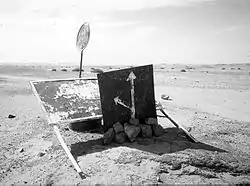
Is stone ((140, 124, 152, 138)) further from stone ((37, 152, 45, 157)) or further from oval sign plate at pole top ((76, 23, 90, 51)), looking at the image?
oval sign plate at pole top ((76, 23, 90, 51))

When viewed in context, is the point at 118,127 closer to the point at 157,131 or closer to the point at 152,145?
the point at 152,145

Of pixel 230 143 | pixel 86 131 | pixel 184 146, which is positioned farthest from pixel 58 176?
pixel 230 143

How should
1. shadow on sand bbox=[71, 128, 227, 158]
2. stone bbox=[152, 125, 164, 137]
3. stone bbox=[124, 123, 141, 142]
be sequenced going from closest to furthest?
shadow on sand bbox=[71, 128, 227, 158], stone bbox=[124, 123, 141, 142], stone bbox=[152, 125, 164, 137]

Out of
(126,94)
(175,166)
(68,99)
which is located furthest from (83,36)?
(175,166)

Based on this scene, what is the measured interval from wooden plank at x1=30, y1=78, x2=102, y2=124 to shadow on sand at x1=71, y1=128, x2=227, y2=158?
57 centimetres

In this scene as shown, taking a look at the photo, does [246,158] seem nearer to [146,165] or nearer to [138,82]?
[146,165]

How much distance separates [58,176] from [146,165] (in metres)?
1.47

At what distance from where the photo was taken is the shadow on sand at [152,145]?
4.34 m

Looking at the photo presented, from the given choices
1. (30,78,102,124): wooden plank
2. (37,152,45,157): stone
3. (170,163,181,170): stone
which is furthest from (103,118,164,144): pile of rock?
(37,152,45,157): stone

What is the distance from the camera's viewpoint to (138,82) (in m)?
5.11

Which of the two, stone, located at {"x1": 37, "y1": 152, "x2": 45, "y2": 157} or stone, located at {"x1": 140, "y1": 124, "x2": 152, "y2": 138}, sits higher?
stone, located at {"x1": 140, "y1": 124, "x2": 152, "y2": 138}

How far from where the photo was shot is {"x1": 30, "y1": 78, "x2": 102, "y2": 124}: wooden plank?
4.83 m

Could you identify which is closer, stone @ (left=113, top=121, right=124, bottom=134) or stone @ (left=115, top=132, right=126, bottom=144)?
stone @ (left=115, top=132, right=126, bottom=144)

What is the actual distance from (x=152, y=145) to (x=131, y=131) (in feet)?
1.65
